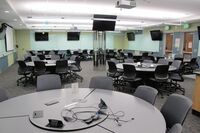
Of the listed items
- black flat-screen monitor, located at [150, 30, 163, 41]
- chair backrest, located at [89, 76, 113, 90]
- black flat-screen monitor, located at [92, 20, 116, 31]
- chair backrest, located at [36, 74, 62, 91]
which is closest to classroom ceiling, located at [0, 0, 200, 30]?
black flat-screen monitor, located at [92, 20, 116, 31]

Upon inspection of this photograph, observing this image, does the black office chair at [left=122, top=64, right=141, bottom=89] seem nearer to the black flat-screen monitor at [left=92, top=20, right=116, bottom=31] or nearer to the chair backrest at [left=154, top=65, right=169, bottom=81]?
the chair backrest at [left=154, top=65, right=169, bottom=81]

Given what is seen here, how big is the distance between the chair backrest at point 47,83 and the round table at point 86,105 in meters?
0.38

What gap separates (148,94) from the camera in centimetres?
277

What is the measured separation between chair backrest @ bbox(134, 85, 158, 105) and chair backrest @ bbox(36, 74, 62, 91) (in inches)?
65.4

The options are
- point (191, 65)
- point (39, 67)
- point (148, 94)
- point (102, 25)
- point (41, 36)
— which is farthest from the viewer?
point (41, 36)

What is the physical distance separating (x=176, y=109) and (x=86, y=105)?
3.98 ft

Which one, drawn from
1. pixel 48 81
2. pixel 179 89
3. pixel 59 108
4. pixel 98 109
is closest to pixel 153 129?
pixel 98 109

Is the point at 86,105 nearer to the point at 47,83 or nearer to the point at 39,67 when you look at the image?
the point at 47,83

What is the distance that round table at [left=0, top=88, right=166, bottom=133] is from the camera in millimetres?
1781

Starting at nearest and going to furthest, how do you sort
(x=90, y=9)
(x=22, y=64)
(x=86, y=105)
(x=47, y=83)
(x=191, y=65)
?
1. (x=86, y=105)
2. (x=47, y=83)
3. (x=22, y=64)
4. (x=90, y=9)
5. (x=191, y=65)

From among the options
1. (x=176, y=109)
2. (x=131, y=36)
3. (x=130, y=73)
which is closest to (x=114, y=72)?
(x=130, y=73)

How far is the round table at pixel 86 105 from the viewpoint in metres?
1.78

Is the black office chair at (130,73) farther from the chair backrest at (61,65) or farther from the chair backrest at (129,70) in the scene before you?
the chair backrest at (61,65)

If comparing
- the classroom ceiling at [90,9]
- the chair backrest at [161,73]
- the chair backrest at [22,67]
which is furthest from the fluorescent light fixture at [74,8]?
the chair backrest at [161,73]
